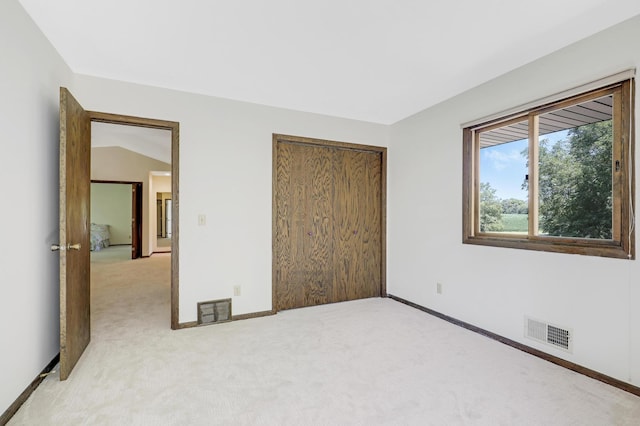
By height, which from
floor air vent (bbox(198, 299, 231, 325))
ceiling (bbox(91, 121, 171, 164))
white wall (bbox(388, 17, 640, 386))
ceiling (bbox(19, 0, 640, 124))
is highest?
ceiling (bbox(91, 121, 171, 164))

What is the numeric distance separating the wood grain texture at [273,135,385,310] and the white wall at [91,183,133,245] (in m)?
8.63

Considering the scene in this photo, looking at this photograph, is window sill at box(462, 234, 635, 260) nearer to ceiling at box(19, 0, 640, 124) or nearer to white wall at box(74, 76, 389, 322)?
ceiling at box(19, 0, 640, 124)

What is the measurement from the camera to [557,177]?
2.43m

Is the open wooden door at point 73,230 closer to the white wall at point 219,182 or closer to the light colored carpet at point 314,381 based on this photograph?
the light colored carpet at point 314,381

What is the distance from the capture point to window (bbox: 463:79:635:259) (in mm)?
2035

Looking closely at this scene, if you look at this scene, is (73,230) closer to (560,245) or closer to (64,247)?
(64,247)

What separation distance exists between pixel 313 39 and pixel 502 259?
7.85 ft

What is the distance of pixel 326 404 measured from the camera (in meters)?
1.79

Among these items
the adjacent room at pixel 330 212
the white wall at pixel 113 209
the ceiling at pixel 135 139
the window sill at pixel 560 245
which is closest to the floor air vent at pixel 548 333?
the adjacent room at pixel 330 212

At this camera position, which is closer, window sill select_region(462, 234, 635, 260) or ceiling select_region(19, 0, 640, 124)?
ceiling select_region(19, 0, 640, 124)

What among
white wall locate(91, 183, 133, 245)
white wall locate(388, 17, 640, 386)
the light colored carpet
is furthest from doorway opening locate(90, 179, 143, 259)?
white wall locate(388, 17, 640, 386)

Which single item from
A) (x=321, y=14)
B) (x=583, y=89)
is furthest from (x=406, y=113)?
(x=321, y=14)

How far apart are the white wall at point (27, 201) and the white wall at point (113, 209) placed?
8909 millimetres

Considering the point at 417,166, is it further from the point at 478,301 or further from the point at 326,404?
the point at 326,404
